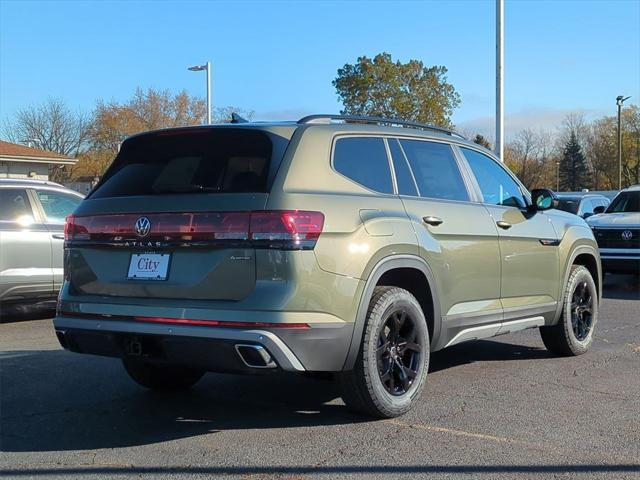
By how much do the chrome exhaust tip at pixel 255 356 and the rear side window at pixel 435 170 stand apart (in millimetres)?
1858

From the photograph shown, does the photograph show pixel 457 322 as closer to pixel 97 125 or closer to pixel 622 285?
pixel 622 285

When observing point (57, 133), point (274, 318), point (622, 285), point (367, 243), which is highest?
point (57, 133)

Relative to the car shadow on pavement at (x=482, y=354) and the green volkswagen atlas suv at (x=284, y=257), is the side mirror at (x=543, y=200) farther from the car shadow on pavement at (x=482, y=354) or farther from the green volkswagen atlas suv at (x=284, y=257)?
the car shadow on pavement at (x=482, y=354)

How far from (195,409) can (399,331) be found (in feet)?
5.05

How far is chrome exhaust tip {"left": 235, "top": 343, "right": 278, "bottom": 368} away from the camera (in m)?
3.96

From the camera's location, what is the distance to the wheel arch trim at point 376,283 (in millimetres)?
4324

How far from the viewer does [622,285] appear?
45.2 ft

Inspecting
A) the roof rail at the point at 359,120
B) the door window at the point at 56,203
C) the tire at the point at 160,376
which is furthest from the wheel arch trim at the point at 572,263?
the door window at the point at 56,203

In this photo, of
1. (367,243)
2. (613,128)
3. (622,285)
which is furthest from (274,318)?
(613,128)

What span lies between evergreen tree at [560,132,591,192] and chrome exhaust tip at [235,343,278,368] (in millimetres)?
87351

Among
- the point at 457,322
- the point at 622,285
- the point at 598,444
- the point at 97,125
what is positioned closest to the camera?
the point at 598,444

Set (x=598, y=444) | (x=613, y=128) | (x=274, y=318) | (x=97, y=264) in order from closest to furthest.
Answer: (x=274, y=318)
(x=598, y=444)
(x=97, y=264)
(x=613, y=128)

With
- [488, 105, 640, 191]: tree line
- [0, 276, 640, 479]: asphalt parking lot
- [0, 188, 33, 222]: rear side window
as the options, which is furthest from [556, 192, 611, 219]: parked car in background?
[488, 105, 640, 191]: tree line

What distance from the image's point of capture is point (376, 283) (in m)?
4.57
